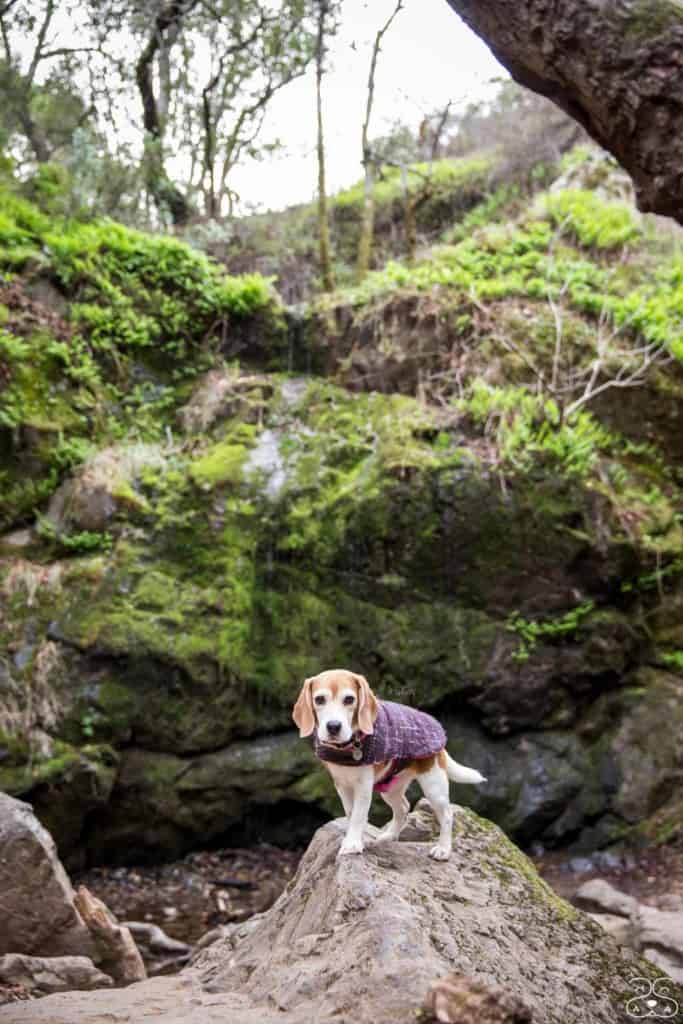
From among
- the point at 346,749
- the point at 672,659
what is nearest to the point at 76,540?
the point at 346,749

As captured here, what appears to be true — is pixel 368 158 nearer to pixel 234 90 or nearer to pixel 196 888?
pixel 234 90

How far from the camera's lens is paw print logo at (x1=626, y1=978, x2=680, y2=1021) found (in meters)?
2.86

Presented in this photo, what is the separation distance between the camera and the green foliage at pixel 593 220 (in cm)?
1241

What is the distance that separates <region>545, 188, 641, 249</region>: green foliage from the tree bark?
32.1ft

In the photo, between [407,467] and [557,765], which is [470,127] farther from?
[557,765]

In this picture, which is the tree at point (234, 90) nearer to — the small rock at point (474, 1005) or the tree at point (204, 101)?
the tree at point (204, 101)

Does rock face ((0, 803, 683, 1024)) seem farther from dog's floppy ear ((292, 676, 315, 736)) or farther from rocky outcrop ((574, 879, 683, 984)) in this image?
rocky outcrop ((574, 879, 683, 984))

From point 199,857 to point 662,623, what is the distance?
5590 mm

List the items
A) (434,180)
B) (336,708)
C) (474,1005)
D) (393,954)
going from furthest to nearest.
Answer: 1. (434,180)
2. (336,708)
3. (393,954)
4. (474,1005)

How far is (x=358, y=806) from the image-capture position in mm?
3465

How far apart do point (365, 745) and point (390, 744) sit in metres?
0.12

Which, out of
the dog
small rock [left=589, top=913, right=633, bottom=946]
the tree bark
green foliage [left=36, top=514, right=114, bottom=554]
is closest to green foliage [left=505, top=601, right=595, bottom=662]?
small rock [left=589, top=913, right=633, bottom=946]

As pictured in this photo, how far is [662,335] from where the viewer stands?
9977mm

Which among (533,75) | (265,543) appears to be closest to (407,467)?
(265,543)
